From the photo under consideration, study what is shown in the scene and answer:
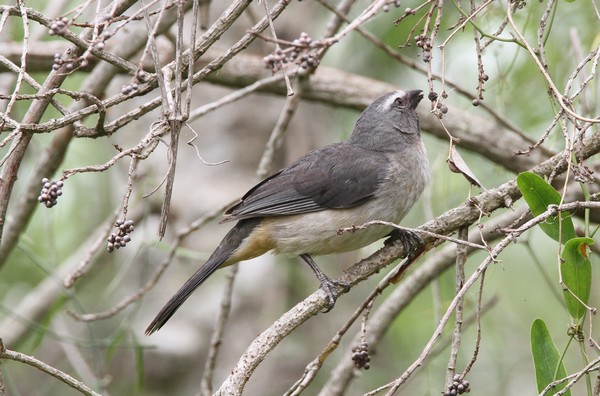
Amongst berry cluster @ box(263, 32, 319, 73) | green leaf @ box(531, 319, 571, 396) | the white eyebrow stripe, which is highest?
the white eyebrow stripe

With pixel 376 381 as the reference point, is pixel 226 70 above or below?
above

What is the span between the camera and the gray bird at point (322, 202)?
15.7ft

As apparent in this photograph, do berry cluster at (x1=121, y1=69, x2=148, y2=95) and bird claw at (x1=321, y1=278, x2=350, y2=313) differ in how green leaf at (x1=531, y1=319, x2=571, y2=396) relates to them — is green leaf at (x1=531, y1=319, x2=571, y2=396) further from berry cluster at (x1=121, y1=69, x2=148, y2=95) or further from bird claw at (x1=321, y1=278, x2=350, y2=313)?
Answer: berry cluster at (x1=121, y1=69, x2=148, y2=95)

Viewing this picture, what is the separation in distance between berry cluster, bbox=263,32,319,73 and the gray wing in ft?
7.42

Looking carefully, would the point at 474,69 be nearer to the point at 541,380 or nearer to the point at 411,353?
the point at 411,353

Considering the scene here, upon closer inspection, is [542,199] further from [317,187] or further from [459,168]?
[317,187]

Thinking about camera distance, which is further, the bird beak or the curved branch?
the bird beak

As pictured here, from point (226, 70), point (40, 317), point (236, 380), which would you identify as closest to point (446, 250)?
point (226, 70)

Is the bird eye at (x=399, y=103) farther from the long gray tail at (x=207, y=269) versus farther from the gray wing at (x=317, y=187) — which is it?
the long gray tail at (x=207, y=269)

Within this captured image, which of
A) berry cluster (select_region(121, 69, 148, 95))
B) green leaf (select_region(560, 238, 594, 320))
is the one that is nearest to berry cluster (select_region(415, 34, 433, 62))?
green leaf (select_region(560, 238, 594, 320))

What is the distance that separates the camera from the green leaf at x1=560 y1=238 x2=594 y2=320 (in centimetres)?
281

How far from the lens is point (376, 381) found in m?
6.78

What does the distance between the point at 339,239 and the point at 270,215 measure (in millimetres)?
480

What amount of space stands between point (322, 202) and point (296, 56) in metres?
2.41
